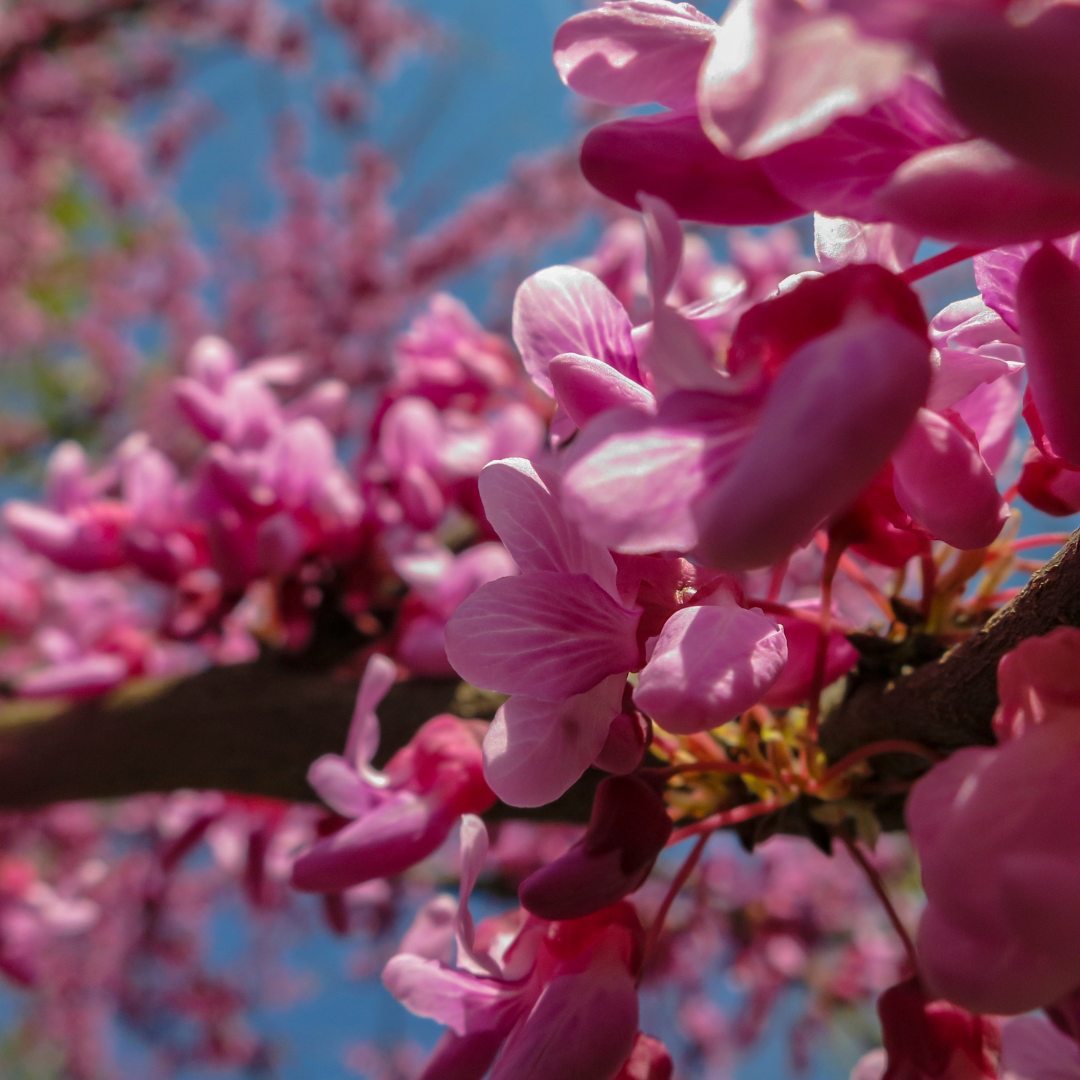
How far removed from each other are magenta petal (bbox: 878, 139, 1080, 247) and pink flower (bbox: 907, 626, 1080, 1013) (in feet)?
0.66

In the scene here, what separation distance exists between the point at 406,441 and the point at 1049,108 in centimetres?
105

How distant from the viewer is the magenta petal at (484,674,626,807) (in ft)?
1.47

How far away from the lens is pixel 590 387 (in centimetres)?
43

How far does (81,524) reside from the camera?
4.46 ft

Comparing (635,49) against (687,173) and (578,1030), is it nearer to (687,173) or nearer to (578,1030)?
(687,173)

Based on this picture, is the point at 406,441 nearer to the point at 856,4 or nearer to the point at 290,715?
the point at 290,715

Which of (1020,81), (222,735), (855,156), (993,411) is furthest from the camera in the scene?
(222,735)

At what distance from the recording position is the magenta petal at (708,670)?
402mm

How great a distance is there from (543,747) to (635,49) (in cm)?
33

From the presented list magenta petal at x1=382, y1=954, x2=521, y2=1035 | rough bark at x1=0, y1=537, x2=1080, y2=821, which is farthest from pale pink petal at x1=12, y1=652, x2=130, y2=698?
magenta petal at x1=382, y1=954, x2=521, y2=1035

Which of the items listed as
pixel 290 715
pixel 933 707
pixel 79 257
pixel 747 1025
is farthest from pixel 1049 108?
pixel 79 257

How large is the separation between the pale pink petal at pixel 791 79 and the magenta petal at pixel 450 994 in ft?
1.58

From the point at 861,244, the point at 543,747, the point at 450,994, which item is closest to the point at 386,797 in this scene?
the point at 450,994

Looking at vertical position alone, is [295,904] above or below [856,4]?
below
